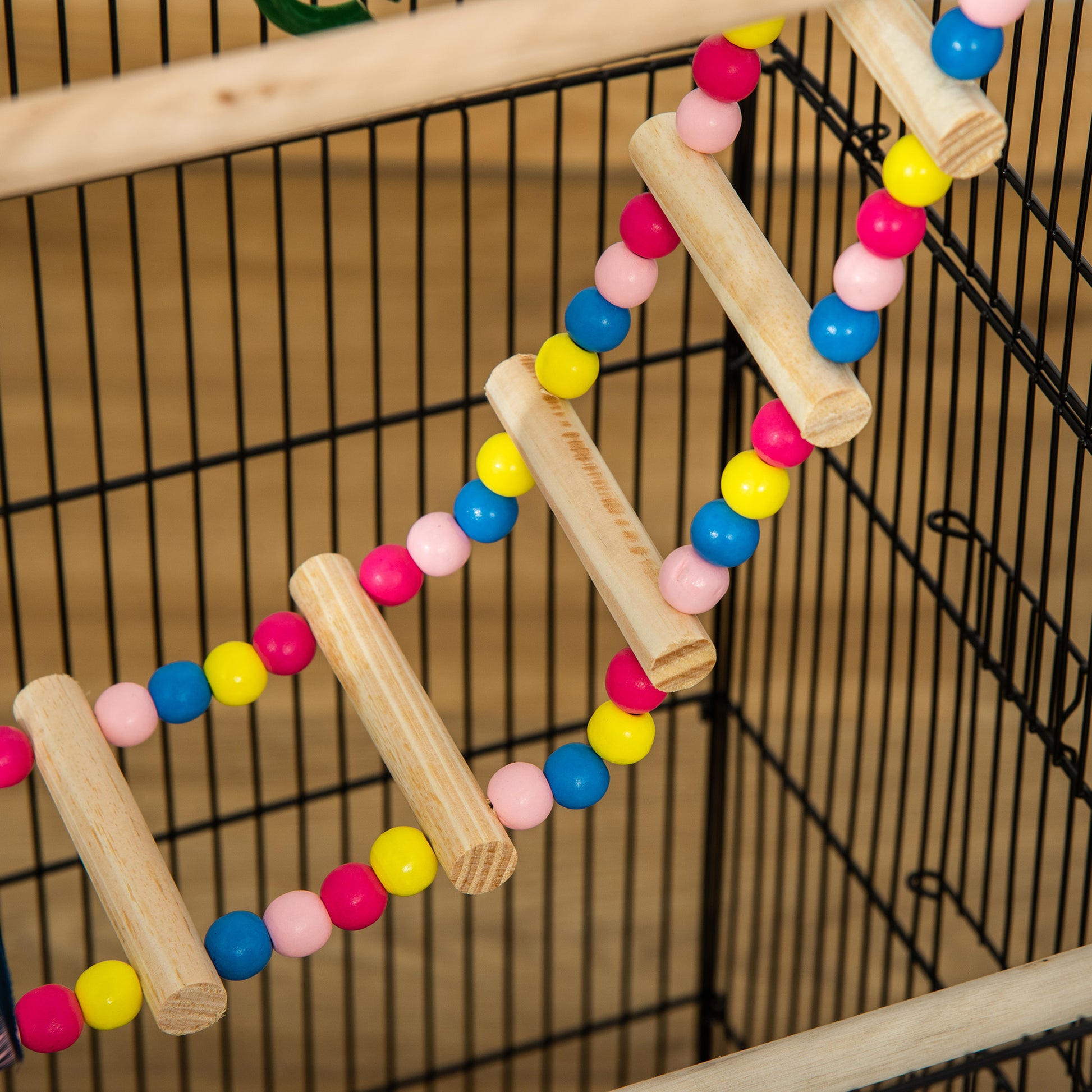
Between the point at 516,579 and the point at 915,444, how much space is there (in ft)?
1.55

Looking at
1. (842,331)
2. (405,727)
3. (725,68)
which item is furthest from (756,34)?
(405,727)

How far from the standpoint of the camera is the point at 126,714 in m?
0.68

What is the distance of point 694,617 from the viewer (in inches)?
23.9

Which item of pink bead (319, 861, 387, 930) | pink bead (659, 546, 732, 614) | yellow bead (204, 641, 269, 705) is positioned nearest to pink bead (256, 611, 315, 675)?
yellow bead (204, 641, 269, 705)

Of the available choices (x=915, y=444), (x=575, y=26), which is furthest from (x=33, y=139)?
(x=915, y=444)

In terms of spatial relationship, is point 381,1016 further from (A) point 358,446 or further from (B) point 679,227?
(B) point 679,227

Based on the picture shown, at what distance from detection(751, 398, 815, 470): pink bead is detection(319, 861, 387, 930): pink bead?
0.29m

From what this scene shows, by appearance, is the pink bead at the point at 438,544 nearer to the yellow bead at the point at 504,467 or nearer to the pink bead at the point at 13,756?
the yellow bead at the point at 504,467

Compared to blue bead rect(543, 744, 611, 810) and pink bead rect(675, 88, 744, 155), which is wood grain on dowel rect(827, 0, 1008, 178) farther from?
blue bead rect(543, 744, 611, 810)

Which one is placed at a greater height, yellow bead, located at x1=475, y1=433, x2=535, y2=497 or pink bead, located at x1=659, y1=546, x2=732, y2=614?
yellow bead, located at x1=475, y1=433, x2=535, y2=497

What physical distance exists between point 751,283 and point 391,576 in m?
0.26

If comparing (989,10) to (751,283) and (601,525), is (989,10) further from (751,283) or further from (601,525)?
(601,525)

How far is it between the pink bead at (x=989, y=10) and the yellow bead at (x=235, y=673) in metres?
0.45

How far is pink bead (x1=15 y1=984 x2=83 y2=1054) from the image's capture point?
629 mm
